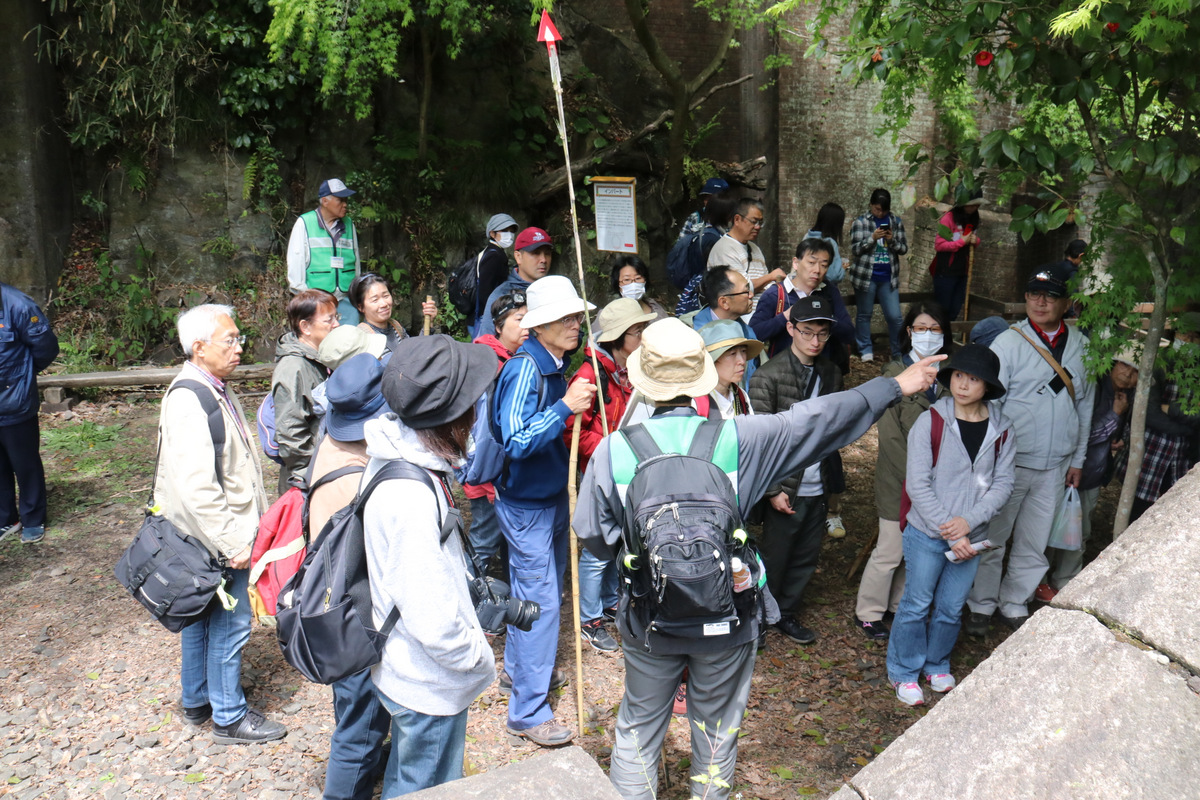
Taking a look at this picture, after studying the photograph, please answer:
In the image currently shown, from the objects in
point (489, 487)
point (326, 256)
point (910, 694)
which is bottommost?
point (910, 694)

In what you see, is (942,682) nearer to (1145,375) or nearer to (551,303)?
(1145,375)

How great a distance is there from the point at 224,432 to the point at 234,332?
0.47m

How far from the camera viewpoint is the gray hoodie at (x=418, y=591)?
2.65 metres

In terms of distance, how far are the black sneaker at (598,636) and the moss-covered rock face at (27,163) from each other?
28.4 feet

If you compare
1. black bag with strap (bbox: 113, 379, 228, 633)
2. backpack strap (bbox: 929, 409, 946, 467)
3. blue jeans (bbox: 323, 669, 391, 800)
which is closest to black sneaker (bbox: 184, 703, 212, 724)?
black bag with strap (bbox: 113, 379, 228, 633)

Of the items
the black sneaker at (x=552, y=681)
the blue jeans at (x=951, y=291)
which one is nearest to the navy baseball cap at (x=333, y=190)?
the black sneaker at (x=552, y=681)

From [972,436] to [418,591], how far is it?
3.12m

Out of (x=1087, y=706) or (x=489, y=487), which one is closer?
(x=1087, y=706)

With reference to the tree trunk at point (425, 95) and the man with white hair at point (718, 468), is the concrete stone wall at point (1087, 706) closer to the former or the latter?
the man with white hair at point (718, 468)

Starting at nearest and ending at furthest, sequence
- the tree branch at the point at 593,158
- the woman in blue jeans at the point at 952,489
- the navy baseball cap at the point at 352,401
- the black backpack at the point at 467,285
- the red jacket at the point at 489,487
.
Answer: the navy baseball cap at the point at 352,401, the woman in blue jeans at the point at 952,489, the red jacket at the point at 489,487, the black backpack at the point at 467,285, the tree branch at the point at 593,158

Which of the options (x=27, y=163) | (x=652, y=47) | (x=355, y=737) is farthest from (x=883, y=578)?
(x=27, y=163)

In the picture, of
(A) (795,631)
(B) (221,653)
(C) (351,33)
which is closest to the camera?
(B) (221,653)

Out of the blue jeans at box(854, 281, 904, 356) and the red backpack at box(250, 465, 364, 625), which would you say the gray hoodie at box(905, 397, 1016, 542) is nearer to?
the red backpack at box(250, 465, 364, 625)

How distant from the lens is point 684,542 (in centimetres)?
282
